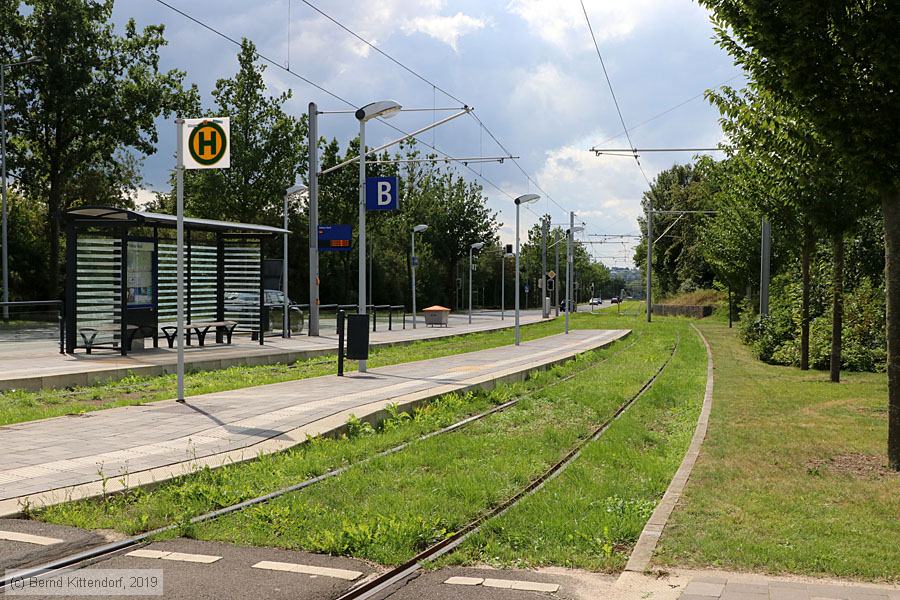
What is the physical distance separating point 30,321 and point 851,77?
835 inches

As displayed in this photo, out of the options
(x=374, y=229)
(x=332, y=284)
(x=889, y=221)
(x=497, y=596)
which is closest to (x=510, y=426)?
(x=889, y=221)

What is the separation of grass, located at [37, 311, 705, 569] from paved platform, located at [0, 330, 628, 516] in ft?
1.17

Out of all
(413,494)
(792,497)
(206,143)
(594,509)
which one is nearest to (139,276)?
(206,143)

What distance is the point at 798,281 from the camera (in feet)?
81.4

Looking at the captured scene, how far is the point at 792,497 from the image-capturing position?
267 inches

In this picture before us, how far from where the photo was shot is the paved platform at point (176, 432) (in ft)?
22.4

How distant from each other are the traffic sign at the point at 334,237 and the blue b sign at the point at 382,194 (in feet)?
50.1

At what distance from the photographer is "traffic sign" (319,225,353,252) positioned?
105ft

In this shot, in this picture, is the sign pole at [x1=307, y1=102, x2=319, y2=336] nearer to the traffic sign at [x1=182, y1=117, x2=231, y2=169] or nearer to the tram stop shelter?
the tram stop shelter

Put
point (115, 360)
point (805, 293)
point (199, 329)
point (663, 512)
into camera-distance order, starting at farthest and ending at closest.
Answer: point (199, 329)
point (805, 293)
point (115, 360)
point (663, 512)

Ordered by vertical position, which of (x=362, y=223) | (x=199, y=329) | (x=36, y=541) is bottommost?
(x=36, y=541)

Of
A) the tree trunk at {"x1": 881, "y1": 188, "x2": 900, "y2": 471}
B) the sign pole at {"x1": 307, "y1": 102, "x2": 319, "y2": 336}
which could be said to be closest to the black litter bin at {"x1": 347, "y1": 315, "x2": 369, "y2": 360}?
the tree trunk at {"x1": 881, "y1": 188, "x2": 900, "y2": 471}

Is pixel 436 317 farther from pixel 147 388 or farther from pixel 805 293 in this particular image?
pixel 147 388

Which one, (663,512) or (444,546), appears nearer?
(444,546)
